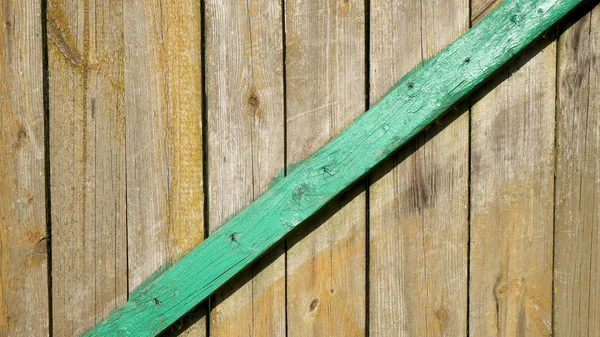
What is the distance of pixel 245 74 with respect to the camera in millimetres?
1524

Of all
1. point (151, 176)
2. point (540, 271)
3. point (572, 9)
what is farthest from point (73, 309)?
point (572, 9)

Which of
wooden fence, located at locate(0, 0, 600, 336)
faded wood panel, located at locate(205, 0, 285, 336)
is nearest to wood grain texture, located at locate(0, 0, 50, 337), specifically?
wooden fence, located at locate(0, 0, 600, 336)

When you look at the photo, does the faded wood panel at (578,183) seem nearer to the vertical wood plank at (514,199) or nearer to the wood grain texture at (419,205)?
the vertical wood plank at (514,199)

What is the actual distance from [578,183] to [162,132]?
3.59 ft

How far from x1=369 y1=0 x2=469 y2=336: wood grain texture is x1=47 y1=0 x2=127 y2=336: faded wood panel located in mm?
675

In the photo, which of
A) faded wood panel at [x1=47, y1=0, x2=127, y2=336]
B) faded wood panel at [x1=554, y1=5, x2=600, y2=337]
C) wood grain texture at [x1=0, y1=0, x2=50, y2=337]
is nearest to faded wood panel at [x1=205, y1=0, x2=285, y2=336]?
faded wood panel at [x1=47, y1=0, x2=127, y2=336]

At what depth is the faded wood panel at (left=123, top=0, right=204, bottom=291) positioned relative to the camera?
152 centimetres

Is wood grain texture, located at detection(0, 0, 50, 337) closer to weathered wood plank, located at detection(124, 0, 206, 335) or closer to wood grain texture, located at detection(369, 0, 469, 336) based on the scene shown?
weathered wood plank, located at detection(124, 0, 206, 335)

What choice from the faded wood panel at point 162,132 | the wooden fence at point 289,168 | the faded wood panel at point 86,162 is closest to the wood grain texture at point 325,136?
the wooden fence at point 289,168

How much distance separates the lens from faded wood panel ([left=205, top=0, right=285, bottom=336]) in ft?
4.97

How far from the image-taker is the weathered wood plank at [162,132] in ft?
4.99

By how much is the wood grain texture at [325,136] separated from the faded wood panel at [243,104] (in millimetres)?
39

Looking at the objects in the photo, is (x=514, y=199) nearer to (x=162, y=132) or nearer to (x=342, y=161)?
(x=342, y=161)

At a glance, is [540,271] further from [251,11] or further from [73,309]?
[73,309]
